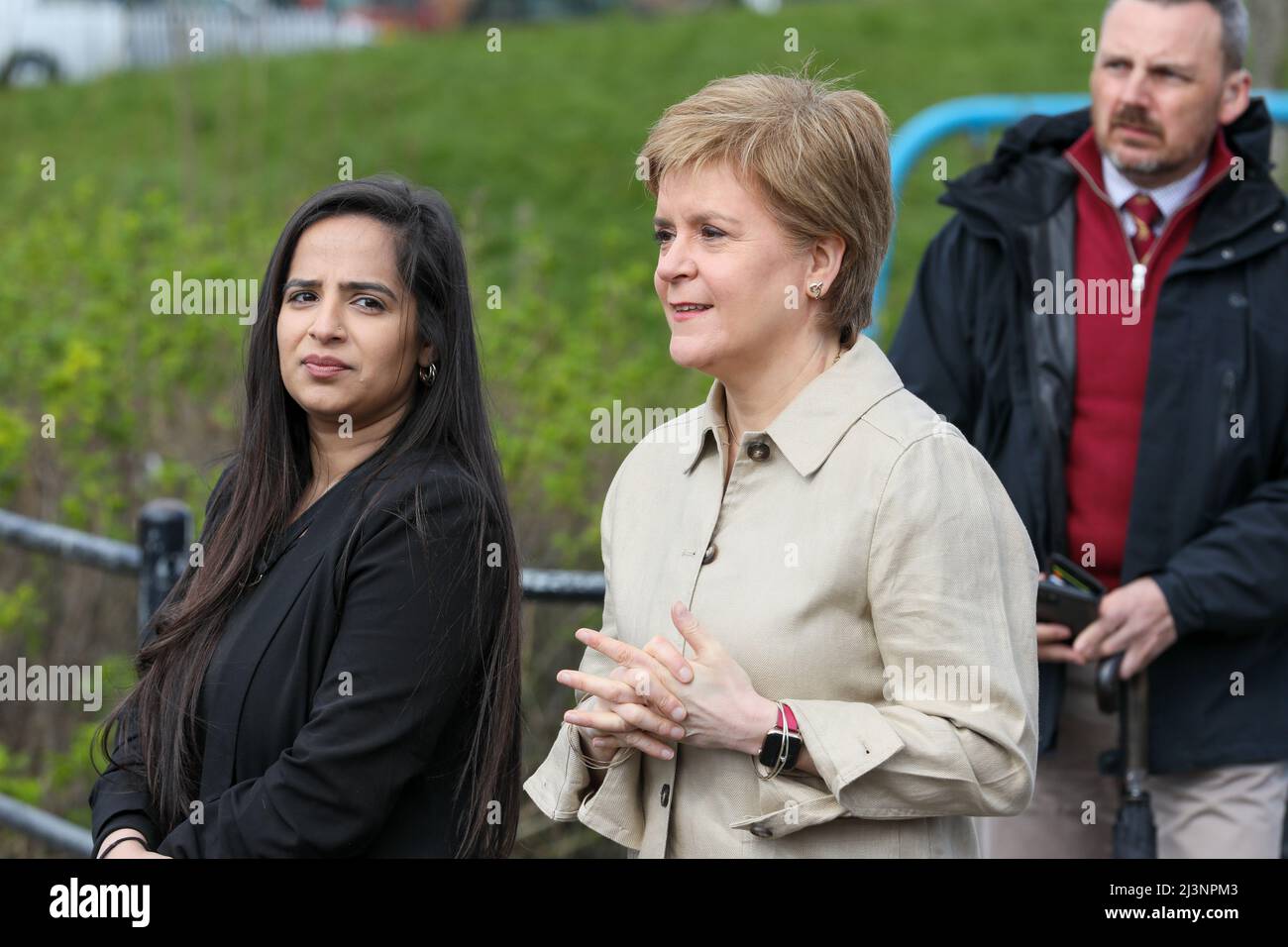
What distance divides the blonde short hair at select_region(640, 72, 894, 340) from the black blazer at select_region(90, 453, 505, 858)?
0.65 meters

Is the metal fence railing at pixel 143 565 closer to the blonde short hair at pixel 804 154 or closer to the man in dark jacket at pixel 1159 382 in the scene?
the man in dark jacket at pixel 1159 382

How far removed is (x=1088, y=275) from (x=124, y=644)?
3.29m

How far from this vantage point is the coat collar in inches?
96.2

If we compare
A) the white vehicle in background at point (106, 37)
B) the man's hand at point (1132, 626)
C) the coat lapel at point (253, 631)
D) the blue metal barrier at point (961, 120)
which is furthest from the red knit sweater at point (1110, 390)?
the white vehicle in background at point (106, 37)

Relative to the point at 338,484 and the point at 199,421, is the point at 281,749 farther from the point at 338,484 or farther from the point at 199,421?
the point at 199,421

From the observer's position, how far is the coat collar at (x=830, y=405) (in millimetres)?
2443

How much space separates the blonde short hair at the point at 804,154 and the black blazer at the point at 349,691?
65 cm

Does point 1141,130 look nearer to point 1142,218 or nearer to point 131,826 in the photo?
point 1142,218

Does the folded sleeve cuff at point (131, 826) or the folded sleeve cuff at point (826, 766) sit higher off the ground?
the folded sleeve cuff at point (826, 766)

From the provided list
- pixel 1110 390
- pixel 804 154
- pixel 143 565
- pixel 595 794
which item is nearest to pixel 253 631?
pixel 595 794

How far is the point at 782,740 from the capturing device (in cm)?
232

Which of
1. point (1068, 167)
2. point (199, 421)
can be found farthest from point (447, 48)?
point (1068, 167)

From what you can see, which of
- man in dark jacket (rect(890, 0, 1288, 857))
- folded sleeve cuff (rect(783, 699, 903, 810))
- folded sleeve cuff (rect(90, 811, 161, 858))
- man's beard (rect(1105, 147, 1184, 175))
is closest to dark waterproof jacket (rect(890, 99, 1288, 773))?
man in dark jacket (rect(890, 0, 1288, 857))

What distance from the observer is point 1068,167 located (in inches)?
141
